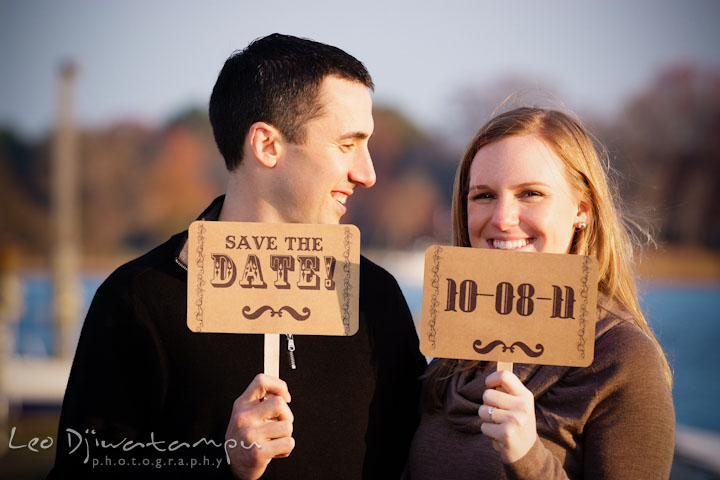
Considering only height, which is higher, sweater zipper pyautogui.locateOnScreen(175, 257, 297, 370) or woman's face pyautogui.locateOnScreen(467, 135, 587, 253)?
woman's face pyautogui.locateOnScreen(467, 135, 587, 253)

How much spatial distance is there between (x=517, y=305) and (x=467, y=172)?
2.08 ft

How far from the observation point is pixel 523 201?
2500 mm

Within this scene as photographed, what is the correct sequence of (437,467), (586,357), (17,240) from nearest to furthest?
(586,357)
(437,467)
(17,240)

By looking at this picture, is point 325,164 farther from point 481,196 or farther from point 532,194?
point 532,194

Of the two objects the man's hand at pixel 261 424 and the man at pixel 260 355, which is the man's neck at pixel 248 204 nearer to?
the man at pixel 260 355

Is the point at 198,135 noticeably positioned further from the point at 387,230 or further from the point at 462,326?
the point at 462,326

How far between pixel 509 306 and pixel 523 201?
1.21ft

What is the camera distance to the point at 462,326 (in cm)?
234

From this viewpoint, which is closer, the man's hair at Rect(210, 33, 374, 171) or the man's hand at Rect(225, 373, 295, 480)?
the man's hand at Rect(225, 373, 295, 480)

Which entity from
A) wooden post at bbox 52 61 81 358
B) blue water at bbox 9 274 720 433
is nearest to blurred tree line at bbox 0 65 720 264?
blue water at bbox 9 274 720 433

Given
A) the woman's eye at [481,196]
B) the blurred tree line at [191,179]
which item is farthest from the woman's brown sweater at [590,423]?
the blurred tree line at [191,179]

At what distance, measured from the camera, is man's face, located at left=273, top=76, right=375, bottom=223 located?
278cm

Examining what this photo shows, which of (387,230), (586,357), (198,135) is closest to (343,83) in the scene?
(586,357)

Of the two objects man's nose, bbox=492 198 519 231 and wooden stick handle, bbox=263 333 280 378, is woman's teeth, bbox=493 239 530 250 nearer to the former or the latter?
man's nose, bbox=492 198 519 231
